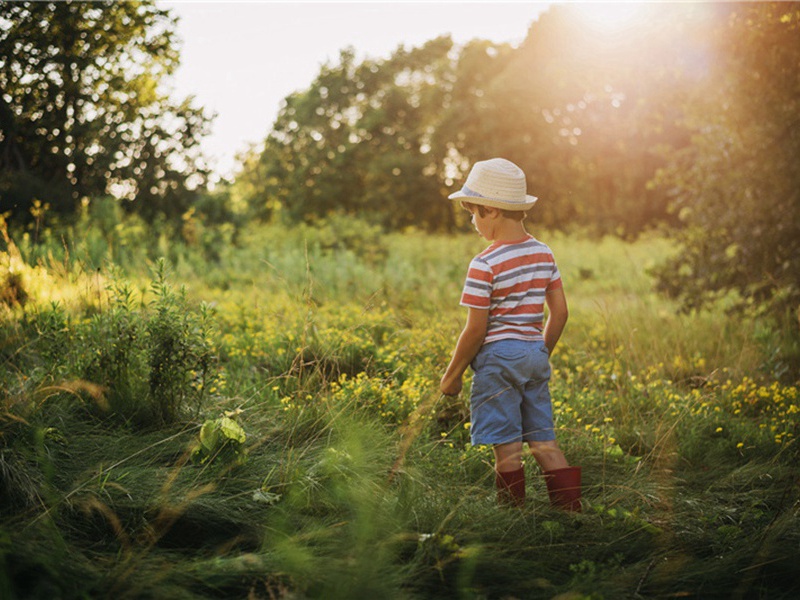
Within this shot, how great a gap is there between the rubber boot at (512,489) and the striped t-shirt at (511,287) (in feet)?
2.01

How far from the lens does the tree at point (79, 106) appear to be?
23.4ft

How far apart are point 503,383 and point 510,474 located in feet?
1.38

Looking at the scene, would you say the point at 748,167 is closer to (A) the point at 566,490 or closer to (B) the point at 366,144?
(A) the point at 566,490

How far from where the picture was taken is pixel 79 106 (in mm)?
9164

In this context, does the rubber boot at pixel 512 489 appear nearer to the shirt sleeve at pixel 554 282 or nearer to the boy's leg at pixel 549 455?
the boy's leg at pixel 549 455

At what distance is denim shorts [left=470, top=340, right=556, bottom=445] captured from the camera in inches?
129

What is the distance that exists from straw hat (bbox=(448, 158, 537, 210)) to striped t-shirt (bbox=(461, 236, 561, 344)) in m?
0.18

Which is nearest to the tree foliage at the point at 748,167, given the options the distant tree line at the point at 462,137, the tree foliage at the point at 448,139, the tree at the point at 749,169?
the tree at the point at 749,169

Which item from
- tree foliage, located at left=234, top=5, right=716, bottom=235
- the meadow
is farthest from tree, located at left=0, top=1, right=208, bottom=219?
tree foliage, located at left=234, top=5, right=716, bottom=235

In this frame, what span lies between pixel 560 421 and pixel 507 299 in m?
1.65

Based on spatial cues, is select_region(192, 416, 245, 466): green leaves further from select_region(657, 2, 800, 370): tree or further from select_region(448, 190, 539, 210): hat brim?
select_region(657, 2, 800, 370): tree

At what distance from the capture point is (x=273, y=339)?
5949 mm

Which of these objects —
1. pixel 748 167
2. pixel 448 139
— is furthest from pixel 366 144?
pixel 748 167

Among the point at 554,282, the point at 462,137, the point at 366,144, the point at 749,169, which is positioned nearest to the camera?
the point at 554,282
